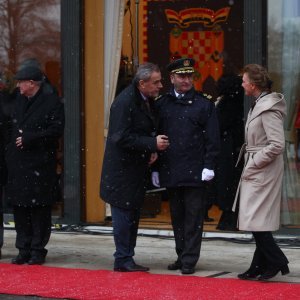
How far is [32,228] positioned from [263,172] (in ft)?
8.20

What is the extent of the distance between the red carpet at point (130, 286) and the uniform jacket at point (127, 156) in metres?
0.72

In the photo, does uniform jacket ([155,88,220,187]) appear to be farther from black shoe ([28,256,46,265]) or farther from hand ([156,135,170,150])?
black shoe ([28,256,46,265])

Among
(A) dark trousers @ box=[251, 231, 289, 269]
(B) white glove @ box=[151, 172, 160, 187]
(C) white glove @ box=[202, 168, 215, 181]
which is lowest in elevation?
(A) dark trousers @ box=[251, 231, 289, 269]

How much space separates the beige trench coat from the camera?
27.9 feet

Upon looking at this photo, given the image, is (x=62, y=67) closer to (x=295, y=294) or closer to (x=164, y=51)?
(x=164, y=51)

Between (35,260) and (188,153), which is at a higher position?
(188,153)

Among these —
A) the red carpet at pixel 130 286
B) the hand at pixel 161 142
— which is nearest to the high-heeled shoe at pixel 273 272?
the red carpet at pixel 130 286

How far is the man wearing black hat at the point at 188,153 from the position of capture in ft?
29.6

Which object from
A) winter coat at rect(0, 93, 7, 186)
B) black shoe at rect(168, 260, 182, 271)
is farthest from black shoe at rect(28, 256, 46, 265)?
black shoe at rect(168, 260, 182, 271)

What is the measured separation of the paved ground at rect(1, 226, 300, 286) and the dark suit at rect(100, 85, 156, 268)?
54cm

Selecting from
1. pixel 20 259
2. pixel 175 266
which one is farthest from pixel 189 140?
pixel 20 259

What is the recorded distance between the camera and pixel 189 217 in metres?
9.07

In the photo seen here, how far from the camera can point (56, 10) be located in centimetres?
1240

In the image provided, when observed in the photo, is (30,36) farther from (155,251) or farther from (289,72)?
(155,251)
